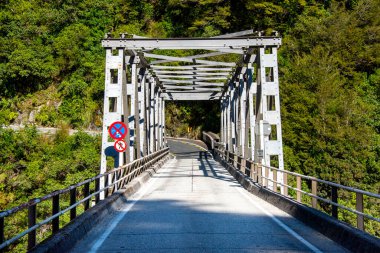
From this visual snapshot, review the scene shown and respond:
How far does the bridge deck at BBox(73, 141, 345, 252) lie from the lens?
782 centimetres

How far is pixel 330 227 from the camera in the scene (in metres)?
8.73

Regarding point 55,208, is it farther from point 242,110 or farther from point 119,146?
point 242,110

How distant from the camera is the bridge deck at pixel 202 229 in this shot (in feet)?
25.6

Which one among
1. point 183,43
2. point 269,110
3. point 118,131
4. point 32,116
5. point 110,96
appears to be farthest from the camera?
point 32,116

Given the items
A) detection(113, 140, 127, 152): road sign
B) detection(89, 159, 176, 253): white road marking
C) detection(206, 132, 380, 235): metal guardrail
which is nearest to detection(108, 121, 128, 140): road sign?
detection(113, 140, 127, 152): road sign

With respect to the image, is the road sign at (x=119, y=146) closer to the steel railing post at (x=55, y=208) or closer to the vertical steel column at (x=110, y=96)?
the vertical steel column at (x=110, y=96)

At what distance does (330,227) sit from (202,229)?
2431mm

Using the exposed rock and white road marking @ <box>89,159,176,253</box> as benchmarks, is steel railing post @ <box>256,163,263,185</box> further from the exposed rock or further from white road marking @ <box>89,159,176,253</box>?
the exposed rock

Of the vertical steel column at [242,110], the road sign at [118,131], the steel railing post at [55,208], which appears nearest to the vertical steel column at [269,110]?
the road sign at [118,131]

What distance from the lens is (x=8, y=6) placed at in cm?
6456

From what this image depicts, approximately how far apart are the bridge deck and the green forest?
24.5 m

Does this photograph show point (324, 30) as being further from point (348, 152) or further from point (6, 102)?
point (6, 102)

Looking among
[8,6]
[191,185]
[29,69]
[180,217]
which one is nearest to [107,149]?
[191,185]

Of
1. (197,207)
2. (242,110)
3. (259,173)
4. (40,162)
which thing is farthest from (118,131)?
(40,162)
